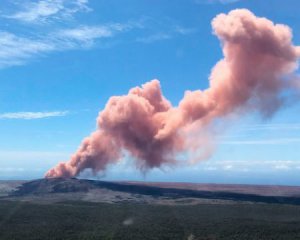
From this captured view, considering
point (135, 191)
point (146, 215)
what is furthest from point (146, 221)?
point (135, 191)

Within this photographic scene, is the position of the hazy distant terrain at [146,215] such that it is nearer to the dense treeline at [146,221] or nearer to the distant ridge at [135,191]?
the dense treeline at [146,221]

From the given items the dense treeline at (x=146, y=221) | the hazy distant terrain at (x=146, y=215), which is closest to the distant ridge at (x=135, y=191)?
the hazy distant terrain at (x=146, y=215)

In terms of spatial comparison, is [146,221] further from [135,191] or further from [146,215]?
[135,191]

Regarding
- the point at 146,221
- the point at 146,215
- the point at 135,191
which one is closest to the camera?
the point at 146,221

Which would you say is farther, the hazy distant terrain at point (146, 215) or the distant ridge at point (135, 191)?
the distant ridge at point (135, 191)

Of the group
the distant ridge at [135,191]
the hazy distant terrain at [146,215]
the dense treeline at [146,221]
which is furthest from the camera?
the distant ridge at [135,191]

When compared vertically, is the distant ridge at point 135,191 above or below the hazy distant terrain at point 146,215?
above

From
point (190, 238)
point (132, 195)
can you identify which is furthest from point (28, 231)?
point (132, 195)

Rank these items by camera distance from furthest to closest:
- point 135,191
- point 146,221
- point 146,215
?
point 135,191 < point 146,215 < point 146,221

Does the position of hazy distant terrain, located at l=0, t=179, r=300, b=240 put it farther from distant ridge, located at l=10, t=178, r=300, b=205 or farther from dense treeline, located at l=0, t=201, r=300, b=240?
distant ridge, located at l=10, t=178, r=300, b=205

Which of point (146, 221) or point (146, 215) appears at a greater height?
point (146, 215)
